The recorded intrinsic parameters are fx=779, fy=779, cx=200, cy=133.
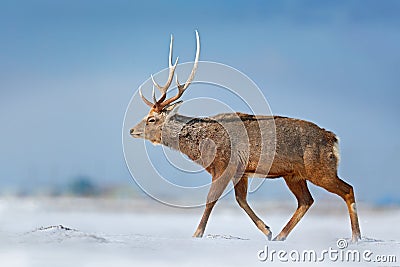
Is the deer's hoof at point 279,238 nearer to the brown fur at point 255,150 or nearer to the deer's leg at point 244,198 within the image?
the brown fur at point 255,150

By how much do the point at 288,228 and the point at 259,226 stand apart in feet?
1.66

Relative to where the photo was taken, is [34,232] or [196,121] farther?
[196,121]

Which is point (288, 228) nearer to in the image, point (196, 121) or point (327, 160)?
point (327, 160)

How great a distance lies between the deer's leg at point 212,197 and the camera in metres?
13.0

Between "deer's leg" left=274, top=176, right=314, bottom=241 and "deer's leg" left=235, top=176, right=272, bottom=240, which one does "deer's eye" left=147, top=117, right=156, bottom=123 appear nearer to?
"deer's leg" left=235, top=176, right=272, bottom=240

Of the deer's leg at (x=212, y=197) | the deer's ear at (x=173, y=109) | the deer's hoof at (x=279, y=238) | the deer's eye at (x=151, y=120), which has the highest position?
the deer's ear at (x=173, y=109)

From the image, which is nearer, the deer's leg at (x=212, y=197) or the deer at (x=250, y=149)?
the deer's leg at (x=212, y=197)

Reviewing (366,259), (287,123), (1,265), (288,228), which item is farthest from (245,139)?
(1,265)

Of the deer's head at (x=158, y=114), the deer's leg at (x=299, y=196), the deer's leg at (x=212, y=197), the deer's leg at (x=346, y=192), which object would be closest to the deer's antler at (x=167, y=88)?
the deer's head at (x=158, y=114)

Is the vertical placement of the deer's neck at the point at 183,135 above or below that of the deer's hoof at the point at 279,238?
above

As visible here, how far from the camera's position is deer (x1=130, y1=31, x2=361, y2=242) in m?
13.2

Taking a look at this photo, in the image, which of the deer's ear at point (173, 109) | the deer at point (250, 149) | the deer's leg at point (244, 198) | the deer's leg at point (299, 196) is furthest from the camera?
the deer's ear at point (173, 109)

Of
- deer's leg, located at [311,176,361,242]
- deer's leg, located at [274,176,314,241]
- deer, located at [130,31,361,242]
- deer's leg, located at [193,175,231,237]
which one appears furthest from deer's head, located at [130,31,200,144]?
deer's leg, located at [311,176,361,242]

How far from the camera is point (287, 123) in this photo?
44.0 ft
